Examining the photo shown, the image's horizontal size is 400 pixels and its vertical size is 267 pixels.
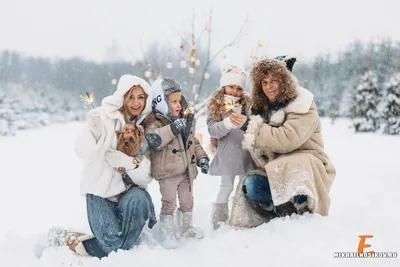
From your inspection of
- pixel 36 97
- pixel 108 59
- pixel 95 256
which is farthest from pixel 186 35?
pixel 36 97

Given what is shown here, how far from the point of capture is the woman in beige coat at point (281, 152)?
129 inches

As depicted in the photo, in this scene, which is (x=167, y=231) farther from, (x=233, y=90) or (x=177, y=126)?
(x=233, y=90)

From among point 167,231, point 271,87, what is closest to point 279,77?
point 271,87

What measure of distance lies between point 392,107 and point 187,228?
68.0ft

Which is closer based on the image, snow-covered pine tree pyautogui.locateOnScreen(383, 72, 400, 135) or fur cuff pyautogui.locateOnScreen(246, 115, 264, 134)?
fur cuff pyautogui.locateOnScreen(246, 115, 264, 134)

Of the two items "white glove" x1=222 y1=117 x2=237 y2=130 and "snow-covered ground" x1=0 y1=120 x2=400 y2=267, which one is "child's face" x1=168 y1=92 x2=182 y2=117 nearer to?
"white glove" x1=222 y1=117 x2=237 y2=130

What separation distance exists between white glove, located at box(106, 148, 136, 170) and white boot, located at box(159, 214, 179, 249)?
26.6 inches

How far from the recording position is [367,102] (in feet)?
73.0

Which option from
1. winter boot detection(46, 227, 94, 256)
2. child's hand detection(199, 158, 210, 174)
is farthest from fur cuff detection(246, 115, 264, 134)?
winter boot detection(46, 227, 94, 256)

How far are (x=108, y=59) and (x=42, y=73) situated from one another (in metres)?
19.0

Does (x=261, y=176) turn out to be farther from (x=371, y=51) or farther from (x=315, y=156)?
(x=371, y=51)

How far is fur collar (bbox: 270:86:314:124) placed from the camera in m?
3.41

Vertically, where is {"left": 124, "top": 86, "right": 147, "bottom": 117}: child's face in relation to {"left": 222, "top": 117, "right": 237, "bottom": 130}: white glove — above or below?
above

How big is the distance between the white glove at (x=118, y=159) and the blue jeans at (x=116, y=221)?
0.73ft
